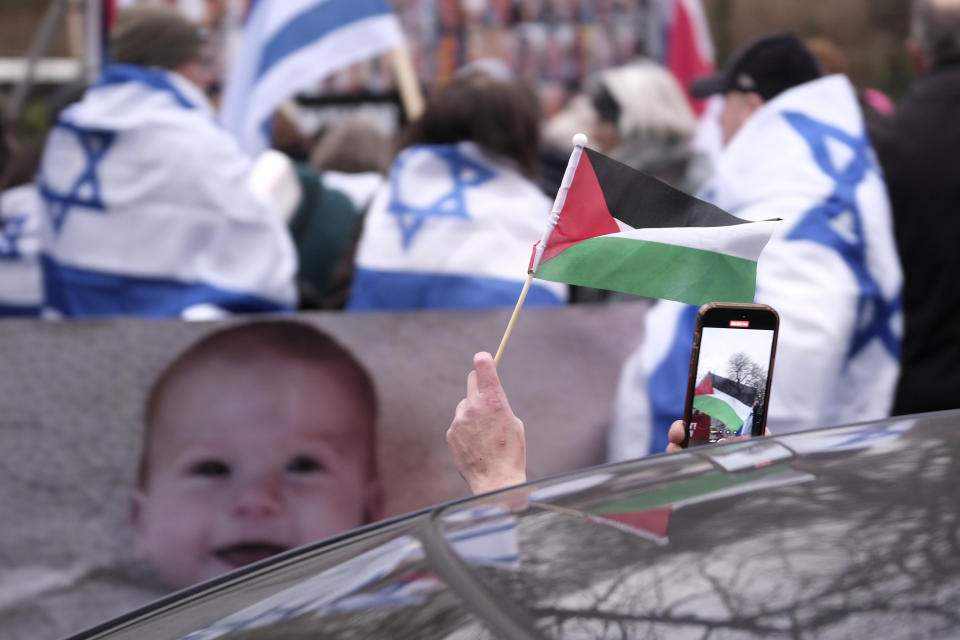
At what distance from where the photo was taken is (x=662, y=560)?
1.44m

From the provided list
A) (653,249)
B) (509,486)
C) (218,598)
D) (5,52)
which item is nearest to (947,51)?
(653,249)

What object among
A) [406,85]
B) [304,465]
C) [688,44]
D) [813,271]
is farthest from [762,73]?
[688,44]

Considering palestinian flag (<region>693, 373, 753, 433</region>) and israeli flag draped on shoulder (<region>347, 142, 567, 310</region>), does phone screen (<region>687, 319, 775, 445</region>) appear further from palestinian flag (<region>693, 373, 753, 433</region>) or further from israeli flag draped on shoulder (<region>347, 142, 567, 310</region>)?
israeli flag draped on shoulder (<region>347, 142, 567, 310</region>)

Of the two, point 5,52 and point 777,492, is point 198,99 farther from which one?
point 5,52

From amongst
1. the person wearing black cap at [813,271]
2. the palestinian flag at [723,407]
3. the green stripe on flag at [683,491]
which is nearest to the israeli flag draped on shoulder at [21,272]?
the person wearing black cap at [813,271]

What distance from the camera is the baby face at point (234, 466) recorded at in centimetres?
371

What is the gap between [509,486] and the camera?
1872mm

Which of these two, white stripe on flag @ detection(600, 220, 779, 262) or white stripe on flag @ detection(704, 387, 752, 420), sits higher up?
white stripe on flag @ detection(600, 220, 779, 262)

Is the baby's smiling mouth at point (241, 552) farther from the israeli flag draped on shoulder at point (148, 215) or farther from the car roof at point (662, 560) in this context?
the car roof at point (662, 560)

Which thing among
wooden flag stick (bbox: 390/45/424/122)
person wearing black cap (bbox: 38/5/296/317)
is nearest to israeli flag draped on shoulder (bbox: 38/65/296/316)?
person wearing black cap (bbox: 38/5/296/317)

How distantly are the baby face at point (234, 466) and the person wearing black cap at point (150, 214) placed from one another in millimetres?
314

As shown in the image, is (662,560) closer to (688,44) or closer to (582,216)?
(582,216)

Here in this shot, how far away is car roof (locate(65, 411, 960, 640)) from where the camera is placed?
1311mm

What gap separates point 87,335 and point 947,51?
8.97 feet
